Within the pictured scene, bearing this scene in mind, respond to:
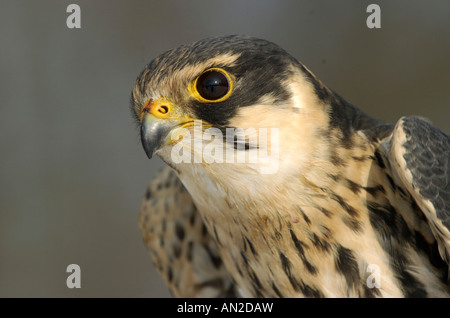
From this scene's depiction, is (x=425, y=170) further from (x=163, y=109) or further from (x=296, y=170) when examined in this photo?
(x=163, y=109)

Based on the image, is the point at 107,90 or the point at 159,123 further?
the point at 107,90

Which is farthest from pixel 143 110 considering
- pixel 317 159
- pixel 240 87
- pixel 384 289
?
pixel 384 289

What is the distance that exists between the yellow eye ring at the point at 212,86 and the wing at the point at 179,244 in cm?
115

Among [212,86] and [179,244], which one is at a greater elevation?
[212,86]

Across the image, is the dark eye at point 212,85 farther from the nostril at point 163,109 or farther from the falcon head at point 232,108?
the nostril at point 163,109

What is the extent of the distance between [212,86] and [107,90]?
4.47m

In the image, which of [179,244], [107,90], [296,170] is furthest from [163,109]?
→ [107,90]

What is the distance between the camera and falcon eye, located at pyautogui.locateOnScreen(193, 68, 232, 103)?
231cm

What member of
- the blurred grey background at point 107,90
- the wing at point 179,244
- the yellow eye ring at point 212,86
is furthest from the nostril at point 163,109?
the blurred grey background at point 107,90

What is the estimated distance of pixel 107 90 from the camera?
21.6 feet

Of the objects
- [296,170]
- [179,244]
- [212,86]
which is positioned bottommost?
[179,244]

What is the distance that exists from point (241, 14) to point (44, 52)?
2.03m

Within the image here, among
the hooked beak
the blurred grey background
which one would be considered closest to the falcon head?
the hooked beak

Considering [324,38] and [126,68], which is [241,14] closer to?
[324,38]
